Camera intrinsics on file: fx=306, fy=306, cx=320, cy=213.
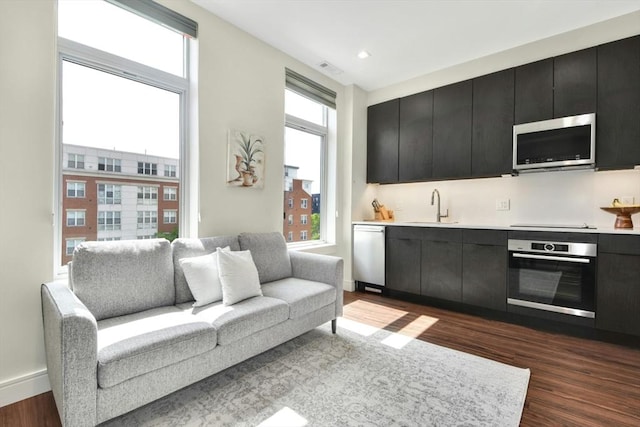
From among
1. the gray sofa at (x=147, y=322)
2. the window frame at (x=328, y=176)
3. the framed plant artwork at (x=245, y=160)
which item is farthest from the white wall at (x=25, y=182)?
the window frame at (x=328, y=176)

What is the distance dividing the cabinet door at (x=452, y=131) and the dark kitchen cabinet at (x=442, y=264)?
76cm

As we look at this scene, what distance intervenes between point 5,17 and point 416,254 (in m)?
3.90

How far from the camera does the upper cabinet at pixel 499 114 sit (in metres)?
2.76

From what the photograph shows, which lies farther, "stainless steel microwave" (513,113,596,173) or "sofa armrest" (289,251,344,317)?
"stainless steel microwave" (513,113,596,173)

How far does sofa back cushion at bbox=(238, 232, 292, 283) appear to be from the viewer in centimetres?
277

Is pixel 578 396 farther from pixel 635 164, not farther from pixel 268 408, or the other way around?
pixel 635 164

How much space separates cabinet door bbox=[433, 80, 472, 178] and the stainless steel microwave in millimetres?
516

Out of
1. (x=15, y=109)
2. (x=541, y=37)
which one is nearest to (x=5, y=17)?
(x=15, y=109)

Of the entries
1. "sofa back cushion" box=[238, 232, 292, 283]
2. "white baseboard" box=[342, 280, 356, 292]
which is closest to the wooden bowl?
"white baseboard" box=[342, 280, 356, 292]

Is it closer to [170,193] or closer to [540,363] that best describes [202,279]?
[170,193]

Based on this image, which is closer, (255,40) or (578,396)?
(578,396)

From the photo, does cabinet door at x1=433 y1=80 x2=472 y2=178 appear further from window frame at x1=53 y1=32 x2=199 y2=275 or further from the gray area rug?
window frame at x1=53 y1=32 x2=199 y2=275

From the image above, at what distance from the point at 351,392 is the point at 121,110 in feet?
8.63

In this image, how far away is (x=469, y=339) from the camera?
8.86ft
